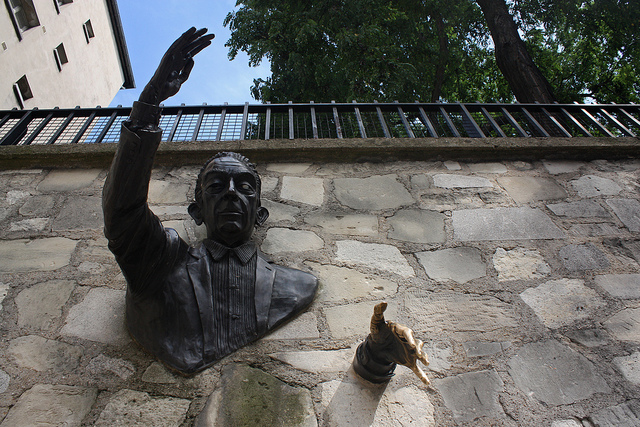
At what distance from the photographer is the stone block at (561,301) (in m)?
2.07

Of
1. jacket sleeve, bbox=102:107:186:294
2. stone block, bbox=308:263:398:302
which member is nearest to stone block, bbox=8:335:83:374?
jacket sleeve, bbox=102:107:186:294

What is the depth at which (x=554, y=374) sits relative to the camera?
6.08ft

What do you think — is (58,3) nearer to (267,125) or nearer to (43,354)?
(267,125)

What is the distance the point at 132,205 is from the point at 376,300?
3.61 ft

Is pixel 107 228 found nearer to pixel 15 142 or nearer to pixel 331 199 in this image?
pixel 331 199

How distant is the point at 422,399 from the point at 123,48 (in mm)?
16064

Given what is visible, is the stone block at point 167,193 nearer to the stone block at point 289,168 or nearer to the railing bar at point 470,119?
the stone block at point 289,168

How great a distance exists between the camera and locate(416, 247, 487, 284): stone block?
2211 millimetres

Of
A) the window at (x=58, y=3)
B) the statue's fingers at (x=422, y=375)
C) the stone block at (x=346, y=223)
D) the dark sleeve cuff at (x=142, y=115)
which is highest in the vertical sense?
the dark sleeve cuff at (x=142, y=115)

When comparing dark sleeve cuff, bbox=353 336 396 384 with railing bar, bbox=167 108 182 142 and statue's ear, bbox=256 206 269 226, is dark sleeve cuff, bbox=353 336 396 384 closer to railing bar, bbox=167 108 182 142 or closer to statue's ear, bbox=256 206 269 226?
statue's ear, bbox=256 206 269 226

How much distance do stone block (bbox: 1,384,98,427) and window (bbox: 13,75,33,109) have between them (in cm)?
826

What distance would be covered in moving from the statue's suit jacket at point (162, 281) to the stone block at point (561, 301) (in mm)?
1031

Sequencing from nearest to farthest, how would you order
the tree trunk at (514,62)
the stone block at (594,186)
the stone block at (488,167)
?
the stone block at (594,186) < the stone block at (488,167) < the tree trunk at (514,62)

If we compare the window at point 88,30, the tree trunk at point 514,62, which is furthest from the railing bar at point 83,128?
the window at point 88,30
